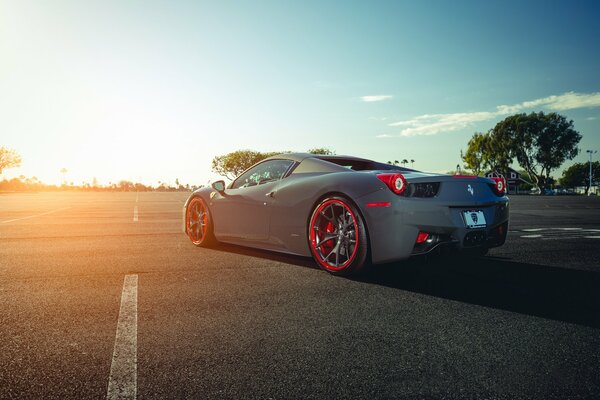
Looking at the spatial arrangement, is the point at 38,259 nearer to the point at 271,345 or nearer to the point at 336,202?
the point at 336,202

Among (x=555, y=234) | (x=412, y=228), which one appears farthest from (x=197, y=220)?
(x=555, y=234)

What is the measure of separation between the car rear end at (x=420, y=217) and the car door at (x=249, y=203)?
1530mm

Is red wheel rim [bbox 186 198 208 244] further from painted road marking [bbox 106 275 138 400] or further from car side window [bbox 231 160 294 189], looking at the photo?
painted road marking [bbox 106 275 138 400]

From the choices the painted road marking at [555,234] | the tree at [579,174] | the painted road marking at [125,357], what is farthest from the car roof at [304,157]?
the tree at [579,174]

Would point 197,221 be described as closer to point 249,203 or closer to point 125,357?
point 249,203

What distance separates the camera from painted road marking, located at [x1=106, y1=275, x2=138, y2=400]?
75.5 inches

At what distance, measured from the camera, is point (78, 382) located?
2.00m

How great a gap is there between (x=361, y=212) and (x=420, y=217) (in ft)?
1.79

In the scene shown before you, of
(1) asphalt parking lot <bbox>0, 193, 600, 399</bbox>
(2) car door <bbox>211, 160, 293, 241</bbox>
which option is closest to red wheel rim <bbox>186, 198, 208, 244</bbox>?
(2) car door <bbox>211, 160, 293, 241</bbox>

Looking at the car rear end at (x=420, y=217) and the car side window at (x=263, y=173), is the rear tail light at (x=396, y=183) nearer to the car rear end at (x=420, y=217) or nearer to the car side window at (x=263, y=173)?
the car rear end at (x=420, y=217)

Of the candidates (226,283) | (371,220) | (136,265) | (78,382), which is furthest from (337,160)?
(78,382)

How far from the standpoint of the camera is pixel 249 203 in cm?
546

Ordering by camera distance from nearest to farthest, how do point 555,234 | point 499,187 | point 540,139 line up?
point 499,187 < point 555,234 < point 540,139

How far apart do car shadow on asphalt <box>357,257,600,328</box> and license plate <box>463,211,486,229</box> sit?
51 centimetres
